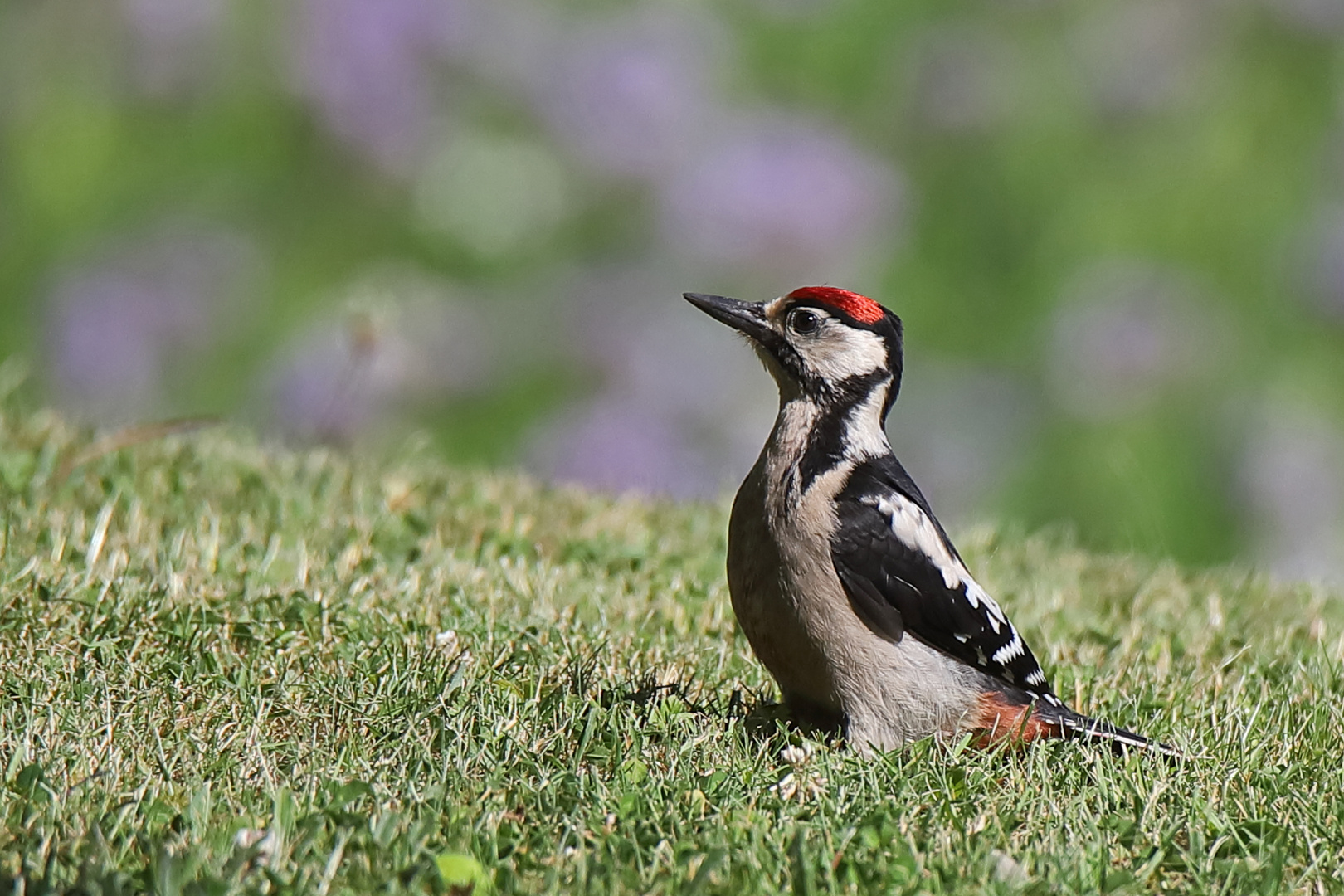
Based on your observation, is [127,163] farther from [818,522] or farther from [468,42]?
[818,522]

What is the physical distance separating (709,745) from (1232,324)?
Answer: 8.09 meters

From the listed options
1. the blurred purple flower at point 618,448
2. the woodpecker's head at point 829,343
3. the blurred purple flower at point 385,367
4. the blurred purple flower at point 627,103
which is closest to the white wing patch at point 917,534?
the woodpecker's head at point 829,343

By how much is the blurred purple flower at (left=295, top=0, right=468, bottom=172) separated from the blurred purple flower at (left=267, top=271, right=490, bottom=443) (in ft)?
2.94

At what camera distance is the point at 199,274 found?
→ 10.7m

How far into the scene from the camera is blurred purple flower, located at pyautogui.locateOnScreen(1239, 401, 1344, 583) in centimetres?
1033

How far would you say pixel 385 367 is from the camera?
10086 millimetres

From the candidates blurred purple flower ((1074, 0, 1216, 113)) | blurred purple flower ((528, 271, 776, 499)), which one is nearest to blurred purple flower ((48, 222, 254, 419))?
blurred purple flower ((528, 271, 776, 499))

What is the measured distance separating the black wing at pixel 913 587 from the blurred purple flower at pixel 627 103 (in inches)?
278

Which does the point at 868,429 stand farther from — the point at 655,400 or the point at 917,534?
the point at 655,400

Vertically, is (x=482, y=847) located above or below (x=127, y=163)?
above

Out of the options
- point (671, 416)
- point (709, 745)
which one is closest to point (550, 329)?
point (671, 416)

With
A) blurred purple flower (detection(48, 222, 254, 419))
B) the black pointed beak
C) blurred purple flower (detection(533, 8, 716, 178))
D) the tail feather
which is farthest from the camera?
blurred purple flower (detection(533, 8, 716, 178))

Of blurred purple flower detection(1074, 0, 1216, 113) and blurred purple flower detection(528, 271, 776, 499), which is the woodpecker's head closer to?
blurred purple flower detection(528, 271, 776, 499)

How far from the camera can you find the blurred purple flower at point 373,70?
11008 millimetres
